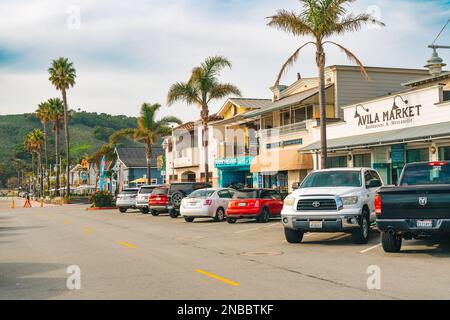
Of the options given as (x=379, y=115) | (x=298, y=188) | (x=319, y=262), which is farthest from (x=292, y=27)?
(x=319, y=262)

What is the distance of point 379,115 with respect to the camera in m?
28.7

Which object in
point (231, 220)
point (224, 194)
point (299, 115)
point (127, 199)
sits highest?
point (299, 115)

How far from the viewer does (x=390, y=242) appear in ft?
43.6

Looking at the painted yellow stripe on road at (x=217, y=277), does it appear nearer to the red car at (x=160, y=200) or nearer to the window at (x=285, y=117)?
the red car at (x=160, y=200)

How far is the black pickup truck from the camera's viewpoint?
479 inches

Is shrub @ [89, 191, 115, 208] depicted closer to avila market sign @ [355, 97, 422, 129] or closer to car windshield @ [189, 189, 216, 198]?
car windshield @ [189, 189, 216, 198]

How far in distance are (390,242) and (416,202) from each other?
1.32 m

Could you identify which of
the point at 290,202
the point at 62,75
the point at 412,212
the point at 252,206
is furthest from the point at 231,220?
the point at 62,75

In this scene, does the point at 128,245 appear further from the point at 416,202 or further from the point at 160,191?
the point at 160,191

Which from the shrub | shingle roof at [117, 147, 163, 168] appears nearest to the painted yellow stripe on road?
the shrub

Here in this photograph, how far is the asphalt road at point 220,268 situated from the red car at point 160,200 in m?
12.9

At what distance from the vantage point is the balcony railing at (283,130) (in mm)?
36750

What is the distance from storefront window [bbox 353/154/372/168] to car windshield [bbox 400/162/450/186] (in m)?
16.0
